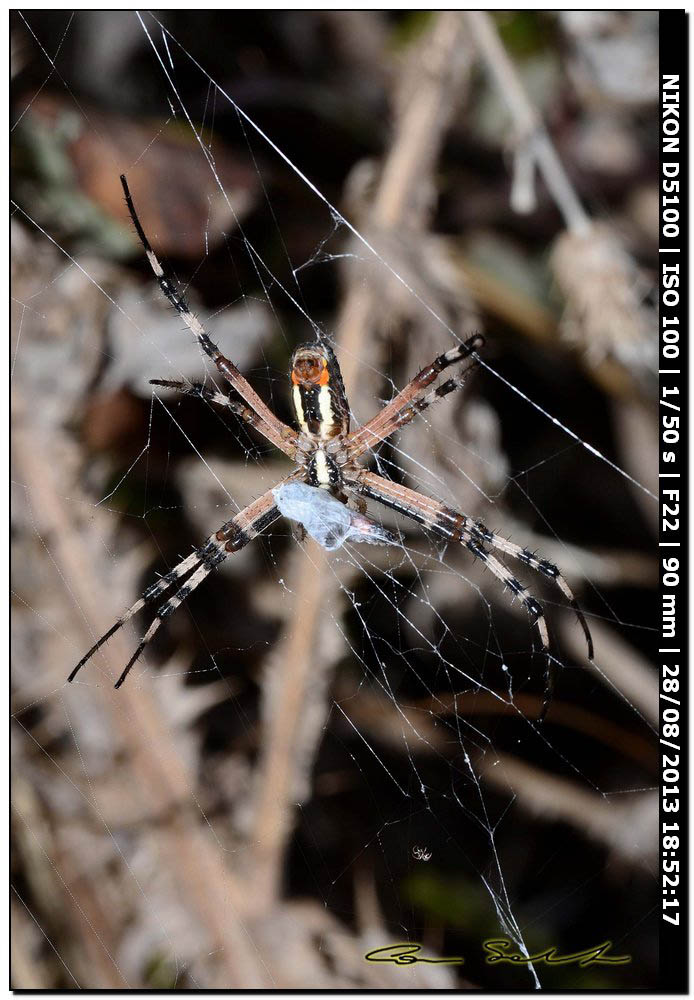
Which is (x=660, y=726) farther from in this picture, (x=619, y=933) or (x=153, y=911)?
(x=153, y=911)

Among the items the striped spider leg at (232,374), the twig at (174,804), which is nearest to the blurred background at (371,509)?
the twig at (174,804)

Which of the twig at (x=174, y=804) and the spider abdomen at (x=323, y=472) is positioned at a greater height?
the spider abdomen at (x=323, y=472)
